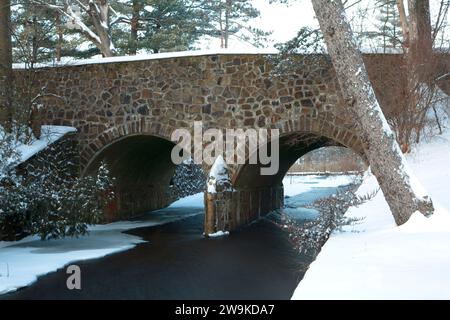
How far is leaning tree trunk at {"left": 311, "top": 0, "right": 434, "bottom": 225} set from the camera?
6297mm

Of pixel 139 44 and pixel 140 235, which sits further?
pixel 139 44

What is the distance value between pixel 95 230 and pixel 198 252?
382 centimetres

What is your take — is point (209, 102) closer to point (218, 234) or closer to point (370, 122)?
point (218, 234)

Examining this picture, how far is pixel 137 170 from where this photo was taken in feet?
51.9

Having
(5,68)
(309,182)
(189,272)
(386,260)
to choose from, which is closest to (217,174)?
(189,272)

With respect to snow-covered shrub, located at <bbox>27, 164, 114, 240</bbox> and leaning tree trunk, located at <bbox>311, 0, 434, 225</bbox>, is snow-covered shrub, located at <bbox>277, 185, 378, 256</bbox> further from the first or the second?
snow-covered shrub, located at <bbox>27, 164, 114, 240</bbox>

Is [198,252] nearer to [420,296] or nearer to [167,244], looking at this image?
[167,244]

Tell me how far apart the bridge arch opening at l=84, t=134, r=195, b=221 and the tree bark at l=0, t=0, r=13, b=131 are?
93.5 inches

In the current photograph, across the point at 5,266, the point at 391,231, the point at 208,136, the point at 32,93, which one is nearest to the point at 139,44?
the point at 32,93

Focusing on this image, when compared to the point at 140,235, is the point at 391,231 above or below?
above

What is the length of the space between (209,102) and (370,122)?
229 inches

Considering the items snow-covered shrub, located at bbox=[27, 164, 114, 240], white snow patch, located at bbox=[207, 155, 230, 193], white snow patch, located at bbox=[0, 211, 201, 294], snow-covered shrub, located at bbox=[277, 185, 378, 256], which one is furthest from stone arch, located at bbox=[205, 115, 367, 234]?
snow-covered shrub, located at bbox=[277, 185, 378, 256]

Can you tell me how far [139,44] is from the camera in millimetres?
20438

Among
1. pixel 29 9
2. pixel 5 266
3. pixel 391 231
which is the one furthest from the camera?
pixel 29 9
